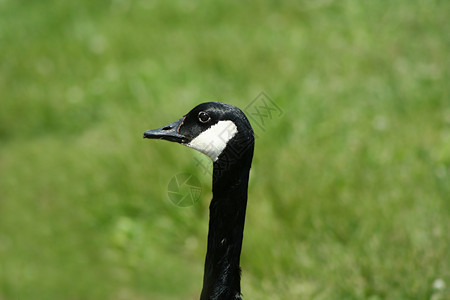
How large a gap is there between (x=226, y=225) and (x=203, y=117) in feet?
1.42

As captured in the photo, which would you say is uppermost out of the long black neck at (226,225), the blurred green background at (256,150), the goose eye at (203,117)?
the blurred green background at (256,150)

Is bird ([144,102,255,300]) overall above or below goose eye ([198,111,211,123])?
below

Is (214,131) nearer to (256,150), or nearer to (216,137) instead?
(216,137)

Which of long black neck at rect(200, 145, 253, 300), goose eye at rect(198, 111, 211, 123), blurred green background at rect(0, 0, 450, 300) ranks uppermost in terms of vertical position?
blurred green background at rect(0, 0, 450, 300)

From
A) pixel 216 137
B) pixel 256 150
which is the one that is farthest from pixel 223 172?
pixel 256 150

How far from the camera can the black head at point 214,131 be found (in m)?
1.99

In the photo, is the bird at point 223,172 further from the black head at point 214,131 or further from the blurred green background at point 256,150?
the blurred green background at point 256,150

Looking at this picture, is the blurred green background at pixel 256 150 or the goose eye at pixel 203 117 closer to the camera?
the goose eye at pixel 203 117

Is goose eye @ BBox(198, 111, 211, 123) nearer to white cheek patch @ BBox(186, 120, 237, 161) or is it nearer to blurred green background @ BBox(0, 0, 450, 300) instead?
white cheek patch @ BBox(186, 120, 237, 161)

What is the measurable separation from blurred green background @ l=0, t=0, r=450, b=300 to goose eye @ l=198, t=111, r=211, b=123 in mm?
1475

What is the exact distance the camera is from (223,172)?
2.04 m

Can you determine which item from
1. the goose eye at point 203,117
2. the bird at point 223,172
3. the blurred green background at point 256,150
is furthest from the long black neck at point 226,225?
the blurred green background at point 256,150

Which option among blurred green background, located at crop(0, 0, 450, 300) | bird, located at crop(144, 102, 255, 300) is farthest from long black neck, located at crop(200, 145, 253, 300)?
blurred green background, located at crop(0, 0, 450, 300)

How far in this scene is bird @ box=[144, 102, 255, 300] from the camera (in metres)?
2.01
